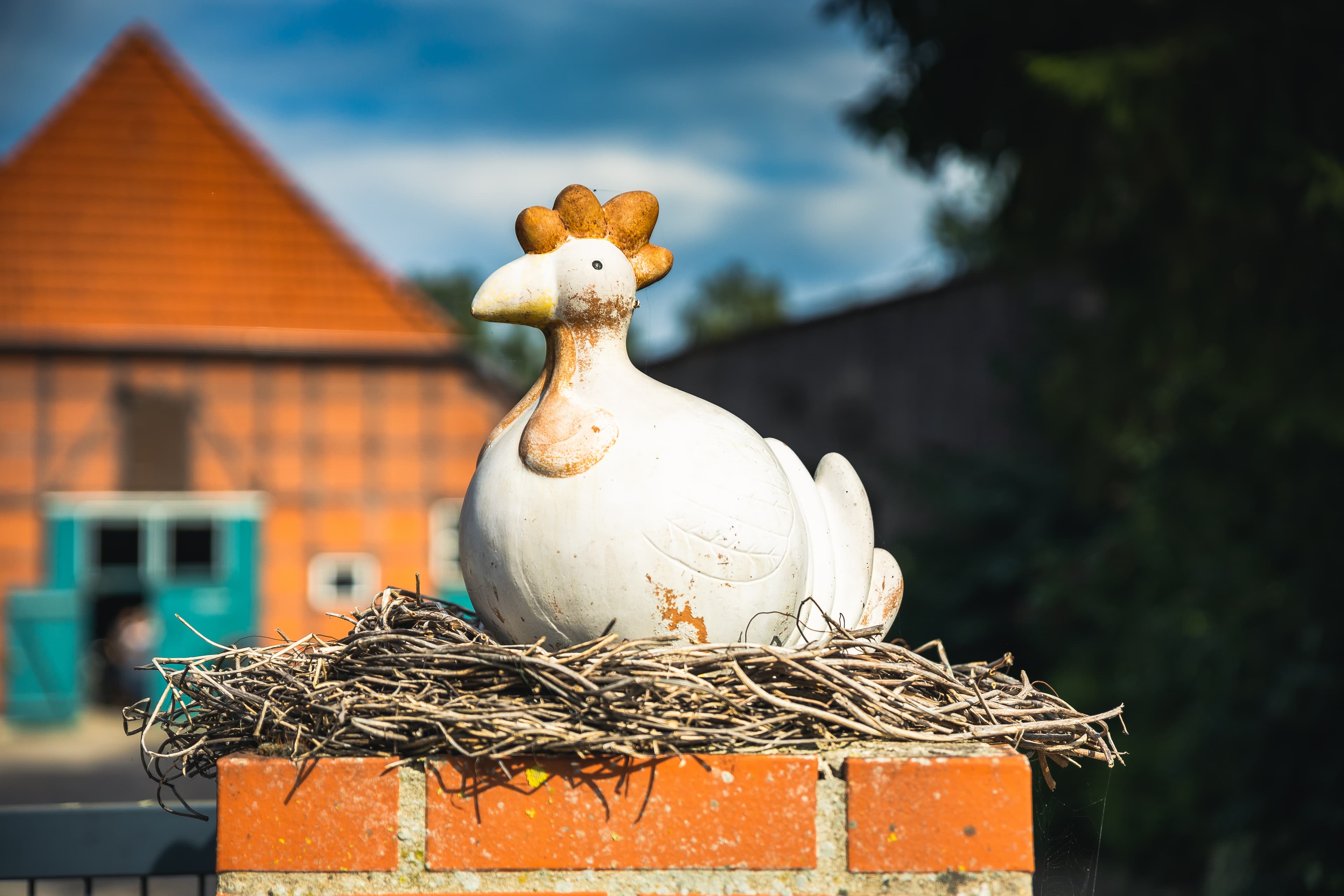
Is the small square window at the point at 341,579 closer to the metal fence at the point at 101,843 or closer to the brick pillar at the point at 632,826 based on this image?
the metal fence at the point at 101,843

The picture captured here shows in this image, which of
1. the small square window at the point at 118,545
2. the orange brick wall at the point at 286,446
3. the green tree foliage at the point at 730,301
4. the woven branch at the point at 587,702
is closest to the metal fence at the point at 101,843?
the woven branch at the point at 587,702

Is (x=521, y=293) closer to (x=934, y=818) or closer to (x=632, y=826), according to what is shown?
(x=632, y=826)

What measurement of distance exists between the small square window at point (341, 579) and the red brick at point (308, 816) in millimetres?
12614

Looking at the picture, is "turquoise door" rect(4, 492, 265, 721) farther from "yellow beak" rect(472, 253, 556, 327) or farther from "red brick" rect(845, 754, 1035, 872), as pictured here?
"red brick" rect(845, 754, 1035, 872)

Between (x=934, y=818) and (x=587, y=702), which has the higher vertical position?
(x=587, y=702)

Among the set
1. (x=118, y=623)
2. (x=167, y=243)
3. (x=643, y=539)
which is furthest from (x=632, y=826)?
(x=118, y=623)

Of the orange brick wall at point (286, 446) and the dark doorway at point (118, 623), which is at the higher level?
the orange brick wall at point (286, 446)

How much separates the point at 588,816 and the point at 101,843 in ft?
4.96

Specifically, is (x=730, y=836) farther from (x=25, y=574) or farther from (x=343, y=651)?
(x=25, y=574)

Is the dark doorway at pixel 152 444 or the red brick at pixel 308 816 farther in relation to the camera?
the dark doorway at pixel 152 444

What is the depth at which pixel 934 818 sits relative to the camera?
1.62 m

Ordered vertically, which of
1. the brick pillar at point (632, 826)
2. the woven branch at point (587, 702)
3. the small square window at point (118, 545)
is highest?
the small square window at point (118, 545)

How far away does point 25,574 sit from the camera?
1341 cm

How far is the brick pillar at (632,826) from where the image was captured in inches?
63.0
